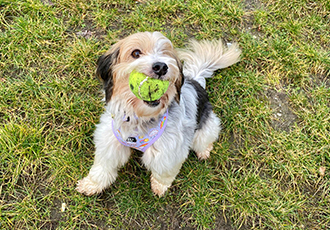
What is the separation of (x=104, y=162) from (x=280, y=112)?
120 inches

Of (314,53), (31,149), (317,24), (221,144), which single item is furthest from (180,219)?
(317,24)

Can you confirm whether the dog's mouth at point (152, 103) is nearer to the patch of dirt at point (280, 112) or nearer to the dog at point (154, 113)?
the dog at point (154, 113)

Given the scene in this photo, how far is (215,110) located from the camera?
452 centimetres

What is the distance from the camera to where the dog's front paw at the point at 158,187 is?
145 inches

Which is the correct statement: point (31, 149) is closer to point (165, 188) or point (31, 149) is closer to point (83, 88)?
point (83, 88)

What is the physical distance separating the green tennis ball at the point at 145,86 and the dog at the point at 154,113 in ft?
0.14

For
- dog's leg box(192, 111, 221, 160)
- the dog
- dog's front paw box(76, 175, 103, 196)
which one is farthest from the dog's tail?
dog's front paw box(76, 175, 103, 196)

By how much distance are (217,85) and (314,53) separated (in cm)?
199

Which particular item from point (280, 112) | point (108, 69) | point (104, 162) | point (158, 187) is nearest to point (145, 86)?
point (108, 69)

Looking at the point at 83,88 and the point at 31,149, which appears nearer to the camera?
the point at 31,149

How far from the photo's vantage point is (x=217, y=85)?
4664 mm

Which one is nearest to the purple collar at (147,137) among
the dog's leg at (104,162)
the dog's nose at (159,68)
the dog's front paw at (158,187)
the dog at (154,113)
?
the dog at (154,113)

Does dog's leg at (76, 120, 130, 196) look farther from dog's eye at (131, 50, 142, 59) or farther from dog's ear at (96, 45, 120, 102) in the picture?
dog's eye at (131, 50, 142, 59)

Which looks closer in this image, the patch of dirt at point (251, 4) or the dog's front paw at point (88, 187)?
the dog's front paw at point (88, 187)
